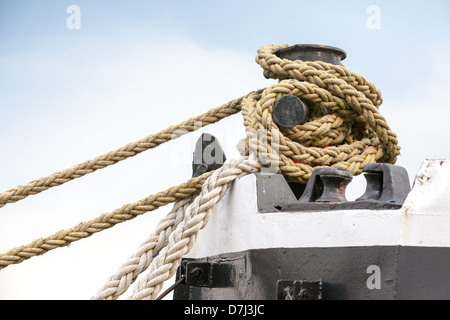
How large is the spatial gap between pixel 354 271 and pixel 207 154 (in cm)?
113

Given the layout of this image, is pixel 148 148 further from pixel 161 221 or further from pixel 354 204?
pixel 354 204

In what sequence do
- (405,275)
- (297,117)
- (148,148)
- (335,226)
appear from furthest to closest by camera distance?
(148,148) → (297,117) → (335,226) → (405,275)

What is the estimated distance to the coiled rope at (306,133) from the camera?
247cm

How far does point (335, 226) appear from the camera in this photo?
6.40 feet

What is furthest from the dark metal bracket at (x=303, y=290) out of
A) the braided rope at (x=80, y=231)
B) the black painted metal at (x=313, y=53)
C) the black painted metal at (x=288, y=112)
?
the black painted metal at (x=313, y=53)

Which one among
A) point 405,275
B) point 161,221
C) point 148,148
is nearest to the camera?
point 405,275

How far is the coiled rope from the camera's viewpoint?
2.47 m

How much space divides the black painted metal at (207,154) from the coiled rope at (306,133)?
8.0 inches

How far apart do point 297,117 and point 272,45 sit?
50cm

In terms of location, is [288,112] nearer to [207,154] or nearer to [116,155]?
[207,154]

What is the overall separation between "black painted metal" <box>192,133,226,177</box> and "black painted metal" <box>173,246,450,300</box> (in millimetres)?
736

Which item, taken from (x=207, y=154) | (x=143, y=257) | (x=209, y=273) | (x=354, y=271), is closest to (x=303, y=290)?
(x=354, y=271)
